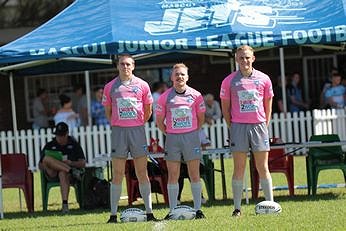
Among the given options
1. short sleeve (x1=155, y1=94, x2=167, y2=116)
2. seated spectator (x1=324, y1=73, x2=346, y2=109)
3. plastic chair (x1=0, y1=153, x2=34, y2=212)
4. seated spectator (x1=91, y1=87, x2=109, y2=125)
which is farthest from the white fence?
short sleeve (x1=155, y1=94, x2=167, y2=116)

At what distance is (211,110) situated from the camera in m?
23.0

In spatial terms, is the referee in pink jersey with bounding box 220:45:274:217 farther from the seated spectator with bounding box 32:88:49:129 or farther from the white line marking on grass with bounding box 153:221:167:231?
the seated spectator with bounding box 32:88:49:129

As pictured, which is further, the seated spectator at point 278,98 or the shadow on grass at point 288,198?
the seated spectator at point 278,98

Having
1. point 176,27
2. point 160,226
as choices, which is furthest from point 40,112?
point 160,226

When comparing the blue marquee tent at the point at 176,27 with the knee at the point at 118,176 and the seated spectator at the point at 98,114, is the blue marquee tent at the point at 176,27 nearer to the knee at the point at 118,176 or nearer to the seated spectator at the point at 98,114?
the knee at the point at 118,176

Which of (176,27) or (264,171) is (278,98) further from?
(264,171)

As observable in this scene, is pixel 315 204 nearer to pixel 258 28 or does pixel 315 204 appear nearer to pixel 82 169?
pixel 258 28

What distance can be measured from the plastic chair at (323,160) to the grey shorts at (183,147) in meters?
3.82

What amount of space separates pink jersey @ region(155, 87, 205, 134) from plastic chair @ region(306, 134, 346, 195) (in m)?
3.75

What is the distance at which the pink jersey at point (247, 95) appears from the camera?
11883mm

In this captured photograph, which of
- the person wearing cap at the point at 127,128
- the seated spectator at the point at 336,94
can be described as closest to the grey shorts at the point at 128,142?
the person wearing cap at the point at 127,128

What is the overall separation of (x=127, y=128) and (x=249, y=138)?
150cm

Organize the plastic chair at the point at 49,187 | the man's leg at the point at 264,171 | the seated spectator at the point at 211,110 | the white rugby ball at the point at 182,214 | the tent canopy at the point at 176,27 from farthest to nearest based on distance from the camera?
the seated spectator at the point at 211,110 → the plastic chair at the point at 49,187 → the tent canopy at the point at 176,27 → the man's leg at the point at 264,171 → the white rugby ball at the point at 182,214

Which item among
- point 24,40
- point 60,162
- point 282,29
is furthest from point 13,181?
point 282,29
